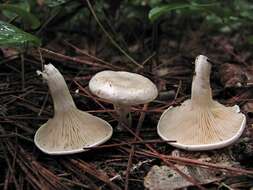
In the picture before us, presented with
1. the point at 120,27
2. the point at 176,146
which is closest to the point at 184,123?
the point at 176,146

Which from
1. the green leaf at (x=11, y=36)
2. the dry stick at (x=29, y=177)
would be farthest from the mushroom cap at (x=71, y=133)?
the green leaf at (x=11, y=36)

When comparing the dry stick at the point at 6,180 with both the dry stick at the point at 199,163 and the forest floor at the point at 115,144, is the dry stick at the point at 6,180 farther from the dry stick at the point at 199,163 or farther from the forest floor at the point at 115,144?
the dry stick at the point at 199,163

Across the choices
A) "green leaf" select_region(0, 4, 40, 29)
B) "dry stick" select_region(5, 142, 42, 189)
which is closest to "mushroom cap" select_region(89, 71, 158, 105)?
"dry stick" select_region(5, 142, 42, 189)

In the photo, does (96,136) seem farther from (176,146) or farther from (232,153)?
(232,153)

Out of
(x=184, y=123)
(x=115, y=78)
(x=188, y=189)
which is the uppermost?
(x=115, y=78)

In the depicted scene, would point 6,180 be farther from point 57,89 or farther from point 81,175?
point 57,89

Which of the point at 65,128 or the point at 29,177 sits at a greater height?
the point at 65,128

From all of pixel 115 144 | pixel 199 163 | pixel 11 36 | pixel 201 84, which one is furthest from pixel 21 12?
pixel 199 163
